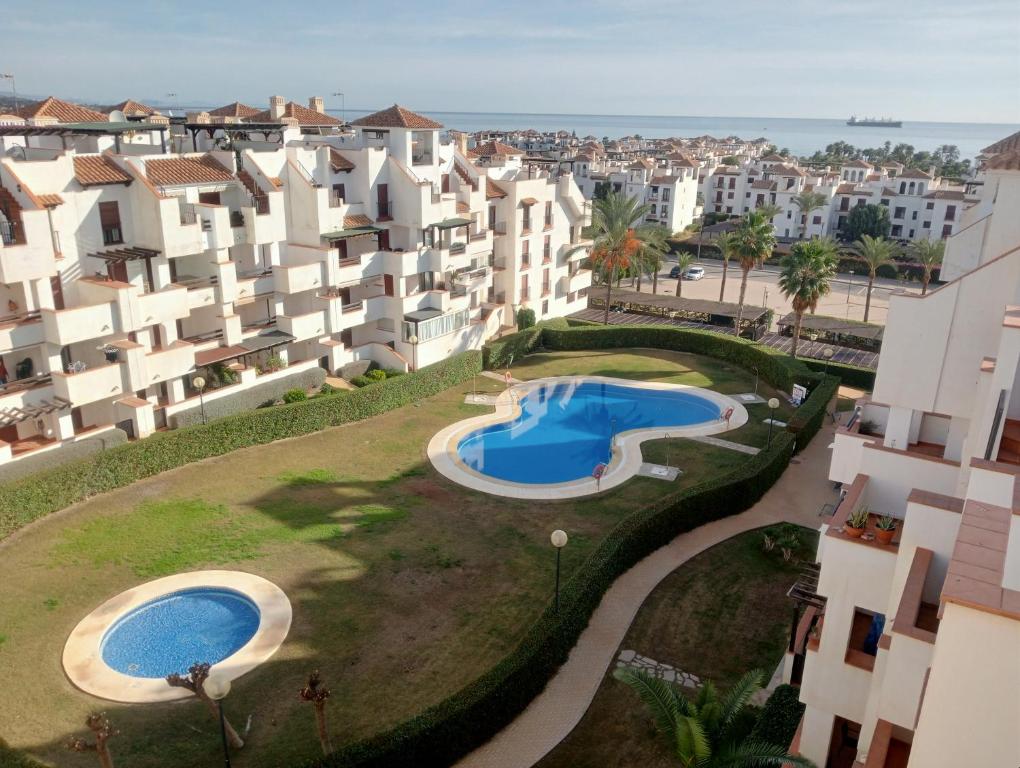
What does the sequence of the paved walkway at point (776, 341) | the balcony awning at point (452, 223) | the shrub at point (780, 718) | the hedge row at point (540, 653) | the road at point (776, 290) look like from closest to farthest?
the hedge row at point (540, 653) < the shrub at point (780, 718) < the balcony awning at point (452, 223) < the paved walkway at point (776, 341) < the road at point (776, 290)

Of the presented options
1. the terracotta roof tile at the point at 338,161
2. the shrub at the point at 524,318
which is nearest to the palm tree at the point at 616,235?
the shrub at the point at 524,318

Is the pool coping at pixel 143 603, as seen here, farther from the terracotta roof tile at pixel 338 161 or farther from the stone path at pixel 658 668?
the terracotta roof tile at pixel 338 161

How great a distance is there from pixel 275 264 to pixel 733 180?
289 feet

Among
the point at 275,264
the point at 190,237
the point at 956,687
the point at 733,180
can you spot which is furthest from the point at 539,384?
the point at 733,180

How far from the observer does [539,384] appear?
46.7m

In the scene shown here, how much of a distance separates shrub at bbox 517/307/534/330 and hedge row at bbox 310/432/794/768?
2556 centimetres

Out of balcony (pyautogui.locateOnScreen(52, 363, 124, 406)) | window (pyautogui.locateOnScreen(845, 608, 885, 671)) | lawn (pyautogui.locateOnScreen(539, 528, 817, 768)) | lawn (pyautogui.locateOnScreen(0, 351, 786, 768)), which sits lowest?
lawn (pyautogui.locateOnScreen(539, 528, 817, 768))

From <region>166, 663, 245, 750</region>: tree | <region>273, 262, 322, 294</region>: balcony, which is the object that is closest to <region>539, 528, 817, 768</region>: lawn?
<region>166, 663, 245, 750</region>: tree

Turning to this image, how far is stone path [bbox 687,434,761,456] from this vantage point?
3619cm

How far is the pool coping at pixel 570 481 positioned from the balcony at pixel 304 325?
942cm

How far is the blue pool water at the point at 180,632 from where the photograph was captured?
21.2m

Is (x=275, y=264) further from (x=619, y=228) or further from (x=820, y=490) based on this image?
(x=820, y=490)

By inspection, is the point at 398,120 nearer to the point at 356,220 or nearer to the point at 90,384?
the point at 356,220

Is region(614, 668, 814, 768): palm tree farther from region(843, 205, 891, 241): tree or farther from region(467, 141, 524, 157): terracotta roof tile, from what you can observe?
region(843, 205, 891, 241): tree
